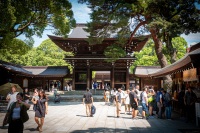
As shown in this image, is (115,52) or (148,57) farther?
(148,57)

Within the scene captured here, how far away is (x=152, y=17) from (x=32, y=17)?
8.85 m

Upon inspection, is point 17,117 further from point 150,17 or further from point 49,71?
point 49,71

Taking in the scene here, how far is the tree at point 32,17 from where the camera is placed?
38.9 feet

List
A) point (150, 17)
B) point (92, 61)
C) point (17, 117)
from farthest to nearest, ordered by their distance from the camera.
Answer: point (92, 61) < point (150, 17) < point (17, 117)

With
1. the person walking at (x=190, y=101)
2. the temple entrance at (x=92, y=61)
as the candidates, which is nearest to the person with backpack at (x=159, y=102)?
the person walking at (x=190, y=101)

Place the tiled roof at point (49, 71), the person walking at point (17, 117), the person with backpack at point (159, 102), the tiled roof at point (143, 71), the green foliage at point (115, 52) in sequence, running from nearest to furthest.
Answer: the person walking at point (17, 117) < the person with backpack at point (159, 102) < the green foliage at point (115, 52) < the tiled roof at point (143, 71) < the tiled roof at point (49, 71)

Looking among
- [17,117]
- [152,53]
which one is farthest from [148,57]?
[17,117]

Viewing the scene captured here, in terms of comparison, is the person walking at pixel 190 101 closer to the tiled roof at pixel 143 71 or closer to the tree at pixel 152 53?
the tiled roof at pixel 143 71

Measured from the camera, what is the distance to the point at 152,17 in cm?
1561

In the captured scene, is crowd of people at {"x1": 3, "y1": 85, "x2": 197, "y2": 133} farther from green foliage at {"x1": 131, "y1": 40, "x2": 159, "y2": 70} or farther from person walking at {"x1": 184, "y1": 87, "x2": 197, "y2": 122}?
green foliage at {"x1": 131, "y1": 40, "x2": 159, "y2": 70}

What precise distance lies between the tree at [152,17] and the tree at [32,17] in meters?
3.73

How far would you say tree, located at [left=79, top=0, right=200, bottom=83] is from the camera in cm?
1362

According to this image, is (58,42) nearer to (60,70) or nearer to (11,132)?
(60,70)

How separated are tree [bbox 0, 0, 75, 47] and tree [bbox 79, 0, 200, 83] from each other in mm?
3730
